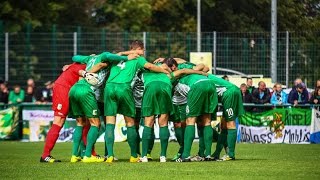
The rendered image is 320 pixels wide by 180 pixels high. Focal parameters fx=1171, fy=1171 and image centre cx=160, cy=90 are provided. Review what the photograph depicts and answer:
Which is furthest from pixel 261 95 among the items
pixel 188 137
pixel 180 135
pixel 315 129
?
pixel 188 137

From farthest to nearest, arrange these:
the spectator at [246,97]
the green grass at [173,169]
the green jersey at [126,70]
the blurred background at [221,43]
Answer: the blurred background at [221,43]
the spectator at [246,97]
the green jersey at [126,70]
the green grass at [173,169]

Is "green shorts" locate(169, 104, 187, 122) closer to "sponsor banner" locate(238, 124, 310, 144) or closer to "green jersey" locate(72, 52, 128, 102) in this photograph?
"green jersey" locate(72, 52, 128, 102)


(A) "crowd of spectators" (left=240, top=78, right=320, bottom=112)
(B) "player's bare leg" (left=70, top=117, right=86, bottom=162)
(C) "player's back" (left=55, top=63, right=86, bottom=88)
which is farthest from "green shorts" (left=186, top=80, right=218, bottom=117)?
(A) "crowd of spectators" (left=240, top=78, right=320, bottom=112)

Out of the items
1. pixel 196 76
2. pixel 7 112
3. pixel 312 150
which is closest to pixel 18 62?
pixel 7 112

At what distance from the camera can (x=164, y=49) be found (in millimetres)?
44688

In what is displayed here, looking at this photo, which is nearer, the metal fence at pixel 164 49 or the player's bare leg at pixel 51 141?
the player's bare leg at pixel 51 141

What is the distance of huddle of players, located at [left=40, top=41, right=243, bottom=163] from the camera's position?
23.3 m

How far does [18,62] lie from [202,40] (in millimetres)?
7531

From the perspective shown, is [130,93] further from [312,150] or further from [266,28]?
[266,28]

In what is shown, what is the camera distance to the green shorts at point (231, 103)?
2406 cm

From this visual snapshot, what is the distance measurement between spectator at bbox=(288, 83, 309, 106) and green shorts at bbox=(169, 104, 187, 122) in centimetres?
1285

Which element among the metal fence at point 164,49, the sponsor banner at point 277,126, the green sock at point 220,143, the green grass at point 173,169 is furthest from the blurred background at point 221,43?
the green sock at point 220,143

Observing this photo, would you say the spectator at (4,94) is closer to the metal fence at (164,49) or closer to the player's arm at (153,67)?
the metal fence at (164,49)

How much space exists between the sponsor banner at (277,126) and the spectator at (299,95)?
64 centimetres
